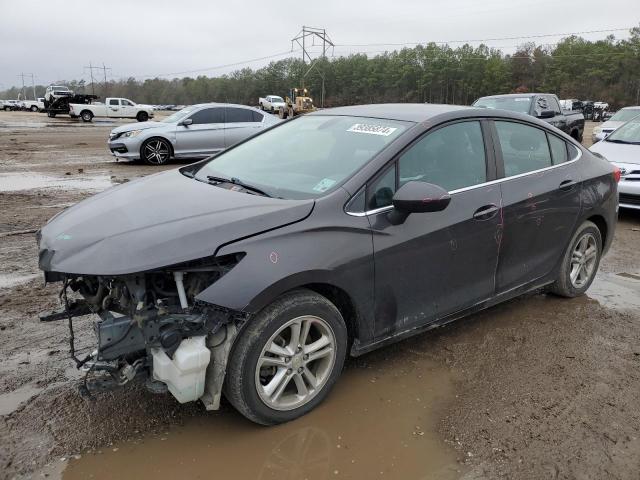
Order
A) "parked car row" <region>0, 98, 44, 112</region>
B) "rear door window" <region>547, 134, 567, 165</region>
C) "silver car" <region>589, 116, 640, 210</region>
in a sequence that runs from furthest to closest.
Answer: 1. "parked car row" <region>0, 98, 44, 112</region>
2. "silver car" <region>589, 116, 640, 210</region>
3. "rear door window" <region>547, 134, 567, 165</region>

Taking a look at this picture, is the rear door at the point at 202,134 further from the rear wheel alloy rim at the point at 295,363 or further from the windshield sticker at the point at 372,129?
the rear wheel alloy rim at the point at 295,363

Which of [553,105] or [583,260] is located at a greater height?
[553,105]

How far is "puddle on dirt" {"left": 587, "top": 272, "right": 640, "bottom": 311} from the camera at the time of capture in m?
4.87

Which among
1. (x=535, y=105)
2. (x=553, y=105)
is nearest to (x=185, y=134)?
(x=535, y=105)

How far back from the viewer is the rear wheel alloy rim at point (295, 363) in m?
2.85

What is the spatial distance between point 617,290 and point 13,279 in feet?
18.5

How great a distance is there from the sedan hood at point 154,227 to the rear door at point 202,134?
10.6 meters

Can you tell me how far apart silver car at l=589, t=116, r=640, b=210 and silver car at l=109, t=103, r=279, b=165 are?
26.7 feet

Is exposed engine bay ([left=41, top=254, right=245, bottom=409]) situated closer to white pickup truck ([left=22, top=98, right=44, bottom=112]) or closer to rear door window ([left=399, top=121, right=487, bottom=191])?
rear door window ([left=399, top=121, right=487, bottom=191])

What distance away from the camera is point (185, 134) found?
44.5ft

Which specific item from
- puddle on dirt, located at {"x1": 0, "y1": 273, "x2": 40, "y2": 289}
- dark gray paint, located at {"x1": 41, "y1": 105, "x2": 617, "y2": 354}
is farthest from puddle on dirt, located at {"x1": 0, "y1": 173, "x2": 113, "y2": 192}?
dark gray paint, located at {"x1": 41, "y1": 105, "x2": 617, "y2": 354}

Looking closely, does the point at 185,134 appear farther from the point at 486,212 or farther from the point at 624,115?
the point at 624,115

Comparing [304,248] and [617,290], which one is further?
[617,290]

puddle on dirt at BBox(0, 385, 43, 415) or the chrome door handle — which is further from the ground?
the chrome door handle
